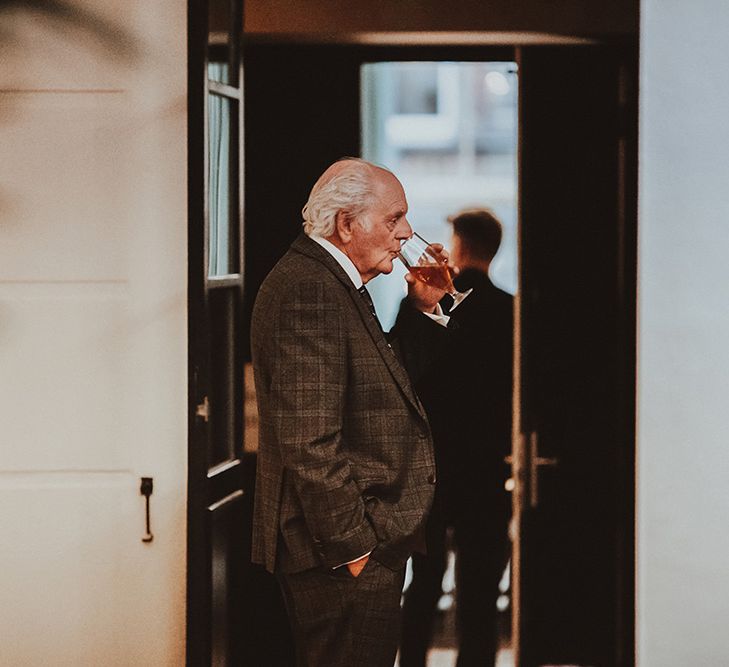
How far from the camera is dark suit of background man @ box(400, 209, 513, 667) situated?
374 centimetres

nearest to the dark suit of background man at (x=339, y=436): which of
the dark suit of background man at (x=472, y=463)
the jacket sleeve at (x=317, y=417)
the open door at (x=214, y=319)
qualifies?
the jacket sleeve at (x=317, y=417)

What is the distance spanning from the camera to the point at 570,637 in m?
4.31

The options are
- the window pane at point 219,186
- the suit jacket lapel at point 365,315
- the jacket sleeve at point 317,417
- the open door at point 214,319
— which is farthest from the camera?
the window pane at point 219,186

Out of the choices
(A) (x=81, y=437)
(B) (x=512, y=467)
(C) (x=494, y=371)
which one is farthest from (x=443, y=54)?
(A) (x=81, y=437)

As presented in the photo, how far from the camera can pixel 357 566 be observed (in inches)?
96.0

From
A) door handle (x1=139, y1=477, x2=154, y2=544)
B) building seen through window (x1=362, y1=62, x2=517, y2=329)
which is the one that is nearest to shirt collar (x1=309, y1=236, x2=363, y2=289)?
door handle (x1=139, y1=477, x2=154, y2=544)

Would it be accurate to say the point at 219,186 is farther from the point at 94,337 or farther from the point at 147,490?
the point at 147,490

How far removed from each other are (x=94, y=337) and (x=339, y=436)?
36.5 inches

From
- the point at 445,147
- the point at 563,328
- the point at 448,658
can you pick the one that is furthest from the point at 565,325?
the point at 445,147

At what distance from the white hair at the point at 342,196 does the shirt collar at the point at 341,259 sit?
0.05 feet

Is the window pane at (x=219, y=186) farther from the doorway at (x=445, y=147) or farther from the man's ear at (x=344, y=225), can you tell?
the doorway at (x=445, y=147)

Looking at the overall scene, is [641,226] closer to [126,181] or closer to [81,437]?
[126,181]

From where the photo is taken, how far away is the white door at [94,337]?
2.96 meters

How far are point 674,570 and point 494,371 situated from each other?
1246 millimetres
